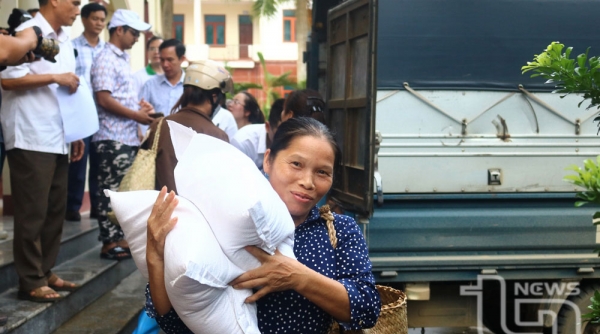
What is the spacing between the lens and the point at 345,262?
2.32 metres

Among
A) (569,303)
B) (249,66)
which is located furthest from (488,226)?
(249,66)

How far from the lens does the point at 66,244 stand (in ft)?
21.2

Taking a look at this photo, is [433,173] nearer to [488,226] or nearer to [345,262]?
[488,226]

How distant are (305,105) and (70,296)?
2.05 metres

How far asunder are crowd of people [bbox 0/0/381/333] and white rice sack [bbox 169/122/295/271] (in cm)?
6

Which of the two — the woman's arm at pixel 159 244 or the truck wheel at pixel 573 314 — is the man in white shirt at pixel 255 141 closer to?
the truck wheel at pixel 573 314

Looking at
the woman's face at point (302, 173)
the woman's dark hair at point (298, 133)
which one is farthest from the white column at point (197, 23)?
the woman's face at point (302, 173)

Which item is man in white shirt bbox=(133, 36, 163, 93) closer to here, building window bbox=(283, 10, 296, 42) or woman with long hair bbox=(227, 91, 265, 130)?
woman with long hair bbox=(227, 91, 265, 130)

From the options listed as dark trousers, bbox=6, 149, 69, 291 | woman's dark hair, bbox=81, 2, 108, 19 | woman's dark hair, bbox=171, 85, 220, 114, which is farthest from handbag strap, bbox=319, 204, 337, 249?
woman's dark hair, bbox=81, 2, 108, 19

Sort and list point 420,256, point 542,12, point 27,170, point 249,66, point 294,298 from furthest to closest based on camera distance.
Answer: point 249,66 < point 542,12 < point 420,256 < point 27,170 < point 294,298

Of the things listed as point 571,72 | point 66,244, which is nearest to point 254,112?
point 66,244

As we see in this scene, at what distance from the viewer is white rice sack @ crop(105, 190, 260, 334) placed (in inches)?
76.1

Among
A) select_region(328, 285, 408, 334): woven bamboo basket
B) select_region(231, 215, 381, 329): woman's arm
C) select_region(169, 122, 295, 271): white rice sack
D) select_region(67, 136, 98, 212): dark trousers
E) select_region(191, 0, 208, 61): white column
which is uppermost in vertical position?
select_region(191, 0, 208, 61): white column

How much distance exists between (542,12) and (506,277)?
192cm
